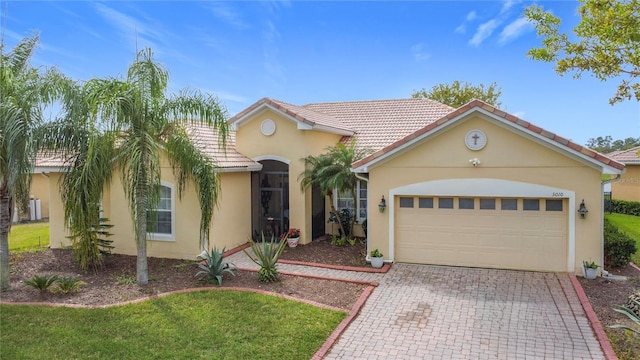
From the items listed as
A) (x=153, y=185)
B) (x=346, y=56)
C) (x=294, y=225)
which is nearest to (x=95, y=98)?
(x=153, y=185)

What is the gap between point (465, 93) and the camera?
4228 centimetres

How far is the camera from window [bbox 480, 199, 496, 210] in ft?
42.3

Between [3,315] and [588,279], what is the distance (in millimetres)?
15086

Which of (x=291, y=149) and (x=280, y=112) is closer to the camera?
(x=280, y=112)

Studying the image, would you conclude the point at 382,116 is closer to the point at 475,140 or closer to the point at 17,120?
the point at 475,140

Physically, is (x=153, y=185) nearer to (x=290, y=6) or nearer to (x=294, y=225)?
(x=294, y=225)

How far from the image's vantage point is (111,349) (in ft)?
24.4

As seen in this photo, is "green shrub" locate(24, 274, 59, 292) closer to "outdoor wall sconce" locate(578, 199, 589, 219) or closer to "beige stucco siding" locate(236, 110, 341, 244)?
"beige stucco siding" locate(236, 110, 341, 244)

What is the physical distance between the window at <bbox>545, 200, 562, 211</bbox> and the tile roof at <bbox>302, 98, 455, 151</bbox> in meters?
7.44

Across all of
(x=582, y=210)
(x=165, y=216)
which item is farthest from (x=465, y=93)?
(x=165, y=216)

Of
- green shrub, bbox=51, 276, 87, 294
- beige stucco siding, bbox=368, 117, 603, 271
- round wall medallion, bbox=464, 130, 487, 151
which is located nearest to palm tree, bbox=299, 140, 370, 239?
beige stucco siding, bbox=368, 117, 603, 271

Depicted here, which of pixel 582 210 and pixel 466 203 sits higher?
pixel 466 203

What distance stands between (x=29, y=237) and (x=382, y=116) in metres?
18.7

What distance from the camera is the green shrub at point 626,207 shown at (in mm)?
27391
